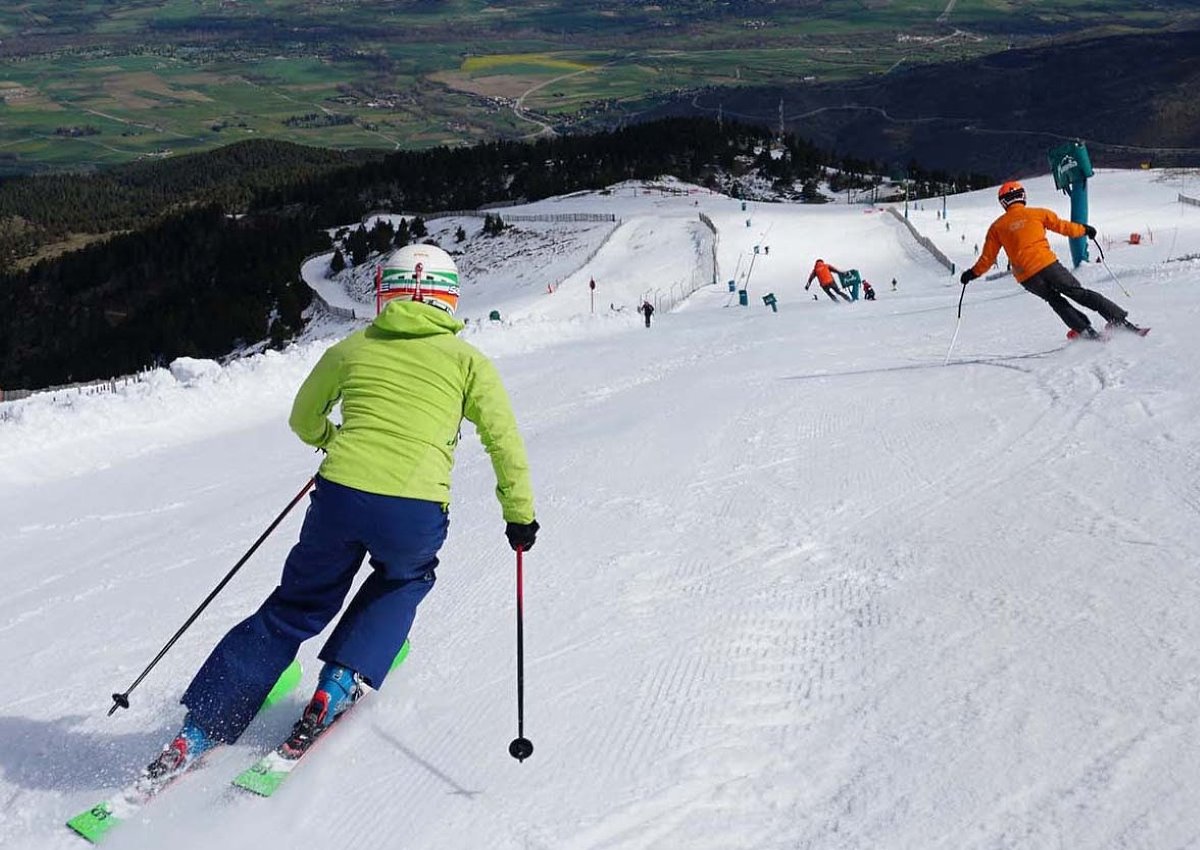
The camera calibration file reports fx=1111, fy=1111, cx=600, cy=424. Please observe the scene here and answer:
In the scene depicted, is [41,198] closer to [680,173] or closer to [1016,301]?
[680,173]

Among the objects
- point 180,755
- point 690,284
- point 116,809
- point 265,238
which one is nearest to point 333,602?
point 180,755

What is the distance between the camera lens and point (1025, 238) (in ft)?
32.8

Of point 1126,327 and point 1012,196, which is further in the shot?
point 1012,196

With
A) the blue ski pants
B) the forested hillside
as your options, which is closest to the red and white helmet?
the blue ski pants

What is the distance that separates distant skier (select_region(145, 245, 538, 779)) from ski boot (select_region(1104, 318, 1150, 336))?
24.8 feet

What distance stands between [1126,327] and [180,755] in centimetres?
872

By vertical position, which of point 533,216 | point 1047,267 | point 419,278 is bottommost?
point 533,216

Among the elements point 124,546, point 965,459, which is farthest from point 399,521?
point 124,546

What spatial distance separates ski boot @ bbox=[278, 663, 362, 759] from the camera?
12.9 ft

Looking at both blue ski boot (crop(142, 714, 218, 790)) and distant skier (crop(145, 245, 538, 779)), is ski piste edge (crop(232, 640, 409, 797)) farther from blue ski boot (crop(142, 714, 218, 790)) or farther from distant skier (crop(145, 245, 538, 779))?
blue ski boot (crop(142, 714, 218, 790))

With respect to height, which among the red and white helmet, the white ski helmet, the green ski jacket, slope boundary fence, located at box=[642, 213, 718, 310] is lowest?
slope boundary fence, located at box=[642, 213, 718, 310]

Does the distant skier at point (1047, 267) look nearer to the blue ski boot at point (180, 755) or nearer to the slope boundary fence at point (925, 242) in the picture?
the blue ski boot at point (180, 755)

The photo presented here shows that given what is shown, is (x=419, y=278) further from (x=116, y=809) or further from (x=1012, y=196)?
(x=1012, y=196)

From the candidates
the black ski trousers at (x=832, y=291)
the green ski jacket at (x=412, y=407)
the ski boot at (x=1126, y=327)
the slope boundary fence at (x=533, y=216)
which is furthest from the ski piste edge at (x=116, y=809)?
the slope boundary fence at (x=533, y=216)
